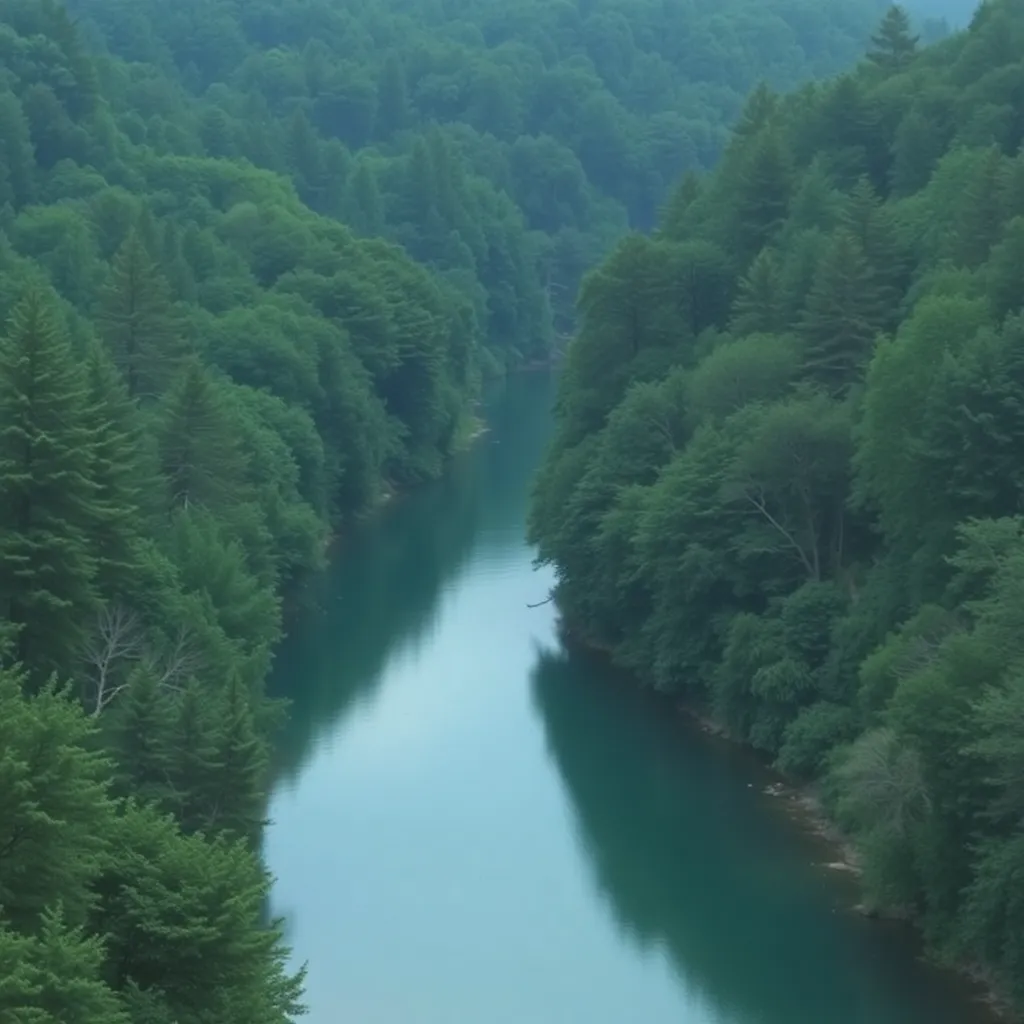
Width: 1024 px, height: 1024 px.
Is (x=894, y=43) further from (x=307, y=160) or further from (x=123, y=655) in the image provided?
(x=307, y=160)

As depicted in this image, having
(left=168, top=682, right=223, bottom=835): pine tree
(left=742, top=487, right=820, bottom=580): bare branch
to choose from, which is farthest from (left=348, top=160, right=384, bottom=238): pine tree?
(left=168, top=682, right=223, bottom=835): pine tree

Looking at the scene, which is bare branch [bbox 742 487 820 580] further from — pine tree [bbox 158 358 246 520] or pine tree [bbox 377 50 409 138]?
pine tree [bbox 377 50 409 138]

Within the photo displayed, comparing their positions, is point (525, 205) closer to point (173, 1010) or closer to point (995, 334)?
point (995, 334)

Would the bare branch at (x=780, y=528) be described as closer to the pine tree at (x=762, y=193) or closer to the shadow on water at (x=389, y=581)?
the shadow on water at (x=389, y=581)

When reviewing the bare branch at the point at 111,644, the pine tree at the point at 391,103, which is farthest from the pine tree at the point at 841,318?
the pine tree at the point at 391,103

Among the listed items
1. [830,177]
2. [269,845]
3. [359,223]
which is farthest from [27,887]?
[359,223]

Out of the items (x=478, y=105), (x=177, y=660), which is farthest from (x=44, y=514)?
(x=478, y=105)
